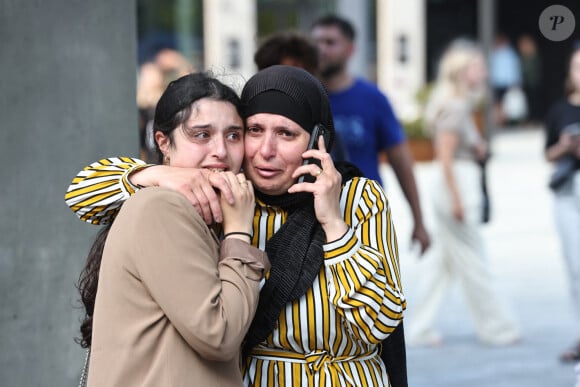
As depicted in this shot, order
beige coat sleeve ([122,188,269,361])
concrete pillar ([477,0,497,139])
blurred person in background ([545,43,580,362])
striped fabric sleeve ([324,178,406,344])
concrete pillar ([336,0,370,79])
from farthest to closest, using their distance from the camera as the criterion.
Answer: concrete pillar ([477,0,497,139]) → concrete pillar ([336,0,370,79]) → blurred person in background ([545,43,580,362]) → striped fabric sleeve ([324,178,406,344]) → beige coat sleeve ([122,188,269,361])

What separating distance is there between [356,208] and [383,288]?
280 mm

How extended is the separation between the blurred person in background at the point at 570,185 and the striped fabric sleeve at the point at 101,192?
15.0 feet

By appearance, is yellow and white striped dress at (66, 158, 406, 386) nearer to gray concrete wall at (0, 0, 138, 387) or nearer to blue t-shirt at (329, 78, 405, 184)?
gray concrete wall at (0, 0, 138, 387)

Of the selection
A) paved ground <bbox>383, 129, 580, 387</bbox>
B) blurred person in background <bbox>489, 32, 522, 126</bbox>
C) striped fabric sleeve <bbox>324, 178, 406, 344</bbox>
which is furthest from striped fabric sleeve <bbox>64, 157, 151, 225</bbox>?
blurred person in background <bbox>489, 32, 522, 126</bbox>

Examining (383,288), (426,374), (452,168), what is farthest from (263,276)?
(452,168)

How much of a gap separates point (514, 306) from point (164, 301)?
6411 mm

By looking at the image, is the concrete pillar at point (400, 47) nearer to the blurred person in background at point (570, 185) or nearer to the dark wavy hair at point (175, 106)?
the blurred person in background at point (570, 185)

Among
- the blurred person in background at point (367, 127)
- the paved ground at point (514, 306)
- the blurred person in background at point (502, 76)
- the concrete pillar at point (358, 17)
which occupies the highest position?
the blurred person in background at point (502, 76)

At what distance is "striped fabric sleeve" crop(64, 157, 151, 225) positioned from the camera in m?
2.69

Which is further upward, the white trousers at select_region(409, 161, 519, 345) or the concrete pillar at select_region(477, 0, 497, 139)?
the concrete pillar at select_region(477, 0, 497, 139)

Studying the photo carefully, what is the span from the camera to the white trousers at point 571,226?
671 centimetres

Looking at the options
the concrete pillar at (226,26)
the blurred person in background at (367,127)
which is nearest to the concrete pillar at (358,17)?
the blurred person in background at (367,127)

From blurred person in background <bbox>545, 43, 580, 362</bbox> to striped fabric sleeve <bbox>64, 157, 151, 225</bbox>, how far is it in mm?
4583

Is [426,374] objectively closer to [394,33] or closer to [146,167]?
[146,167]
